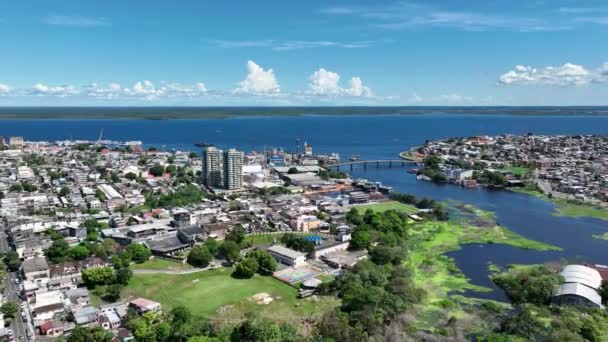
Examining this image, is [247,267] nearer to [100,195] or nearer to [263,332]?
[263,332]

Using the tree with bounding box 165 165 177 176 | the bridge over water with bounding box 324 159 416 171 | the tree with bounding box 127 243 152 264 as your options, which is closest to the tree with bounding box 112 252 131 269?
the tree with bounding box 127 243 152 264

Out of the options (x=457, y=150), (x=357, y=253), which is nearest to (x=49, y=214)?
(x=357, y=253)

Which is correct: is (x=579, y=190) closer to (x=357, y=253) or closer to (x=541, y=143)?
(x=357, y=253)

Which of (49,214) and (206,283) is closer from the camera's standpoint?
(206,283)

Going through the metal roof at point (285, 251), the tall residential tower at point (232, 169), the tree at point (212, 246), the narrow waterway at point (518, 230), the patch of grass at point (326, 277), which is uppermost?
the tall residential tower at point (232, 169)

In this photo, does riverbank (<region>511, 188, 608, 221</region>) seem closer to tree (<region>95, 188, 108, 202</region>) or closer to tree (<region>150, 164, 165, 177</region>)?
tree (<region>95, 188, 108, 202</region>)

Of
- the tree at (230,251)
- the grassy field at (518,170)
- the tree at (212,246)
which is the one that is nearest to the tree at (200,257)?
the tree at (212,246)

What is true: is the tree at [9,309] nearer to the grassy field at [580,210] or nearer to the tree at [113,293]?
the tree at [113,293]
